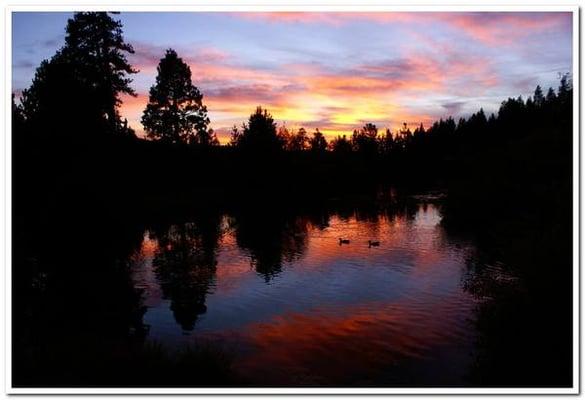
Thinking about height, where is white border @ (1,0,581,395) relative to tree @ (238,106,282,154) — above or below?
below

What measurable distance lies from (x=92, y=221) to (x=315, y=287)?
15.3 metres

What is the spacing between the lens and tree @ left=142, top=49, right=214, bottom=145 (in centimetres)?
4634

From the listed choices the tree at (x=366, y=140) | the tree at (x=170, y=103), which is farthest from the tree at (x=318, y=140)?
the tree at (x=170, y=103)

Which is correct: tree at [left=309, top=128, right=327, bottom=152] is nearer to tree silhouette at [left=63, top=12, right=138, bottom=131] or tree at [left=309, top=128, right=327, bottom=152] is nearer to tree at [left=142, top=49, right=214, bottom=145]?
tree at [left=142, top=49, right=214, bottom=145]

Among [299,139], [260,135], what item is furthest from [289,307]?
[299,139]

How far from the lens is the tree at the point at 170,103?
152ft

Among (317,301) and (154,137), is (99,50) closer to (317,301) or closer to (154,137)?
(154,137)

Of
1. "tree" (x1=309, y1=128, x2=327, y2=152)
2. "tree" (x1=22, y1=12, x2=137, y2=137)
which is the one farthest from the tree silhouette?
"tree" (x1=309, y1=128, x2=327, y2=152)

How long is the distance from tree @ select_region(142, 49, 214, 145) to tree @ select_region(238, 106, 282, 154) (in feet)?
20.7

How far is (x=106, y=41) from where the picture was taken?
3266 cm

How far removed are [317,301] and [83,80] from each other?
2133 cm

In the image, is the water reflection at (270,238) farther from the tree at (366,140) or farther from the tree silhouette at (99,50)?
the tree at (366,140)

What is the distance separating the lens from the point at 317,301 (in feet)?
60.1
